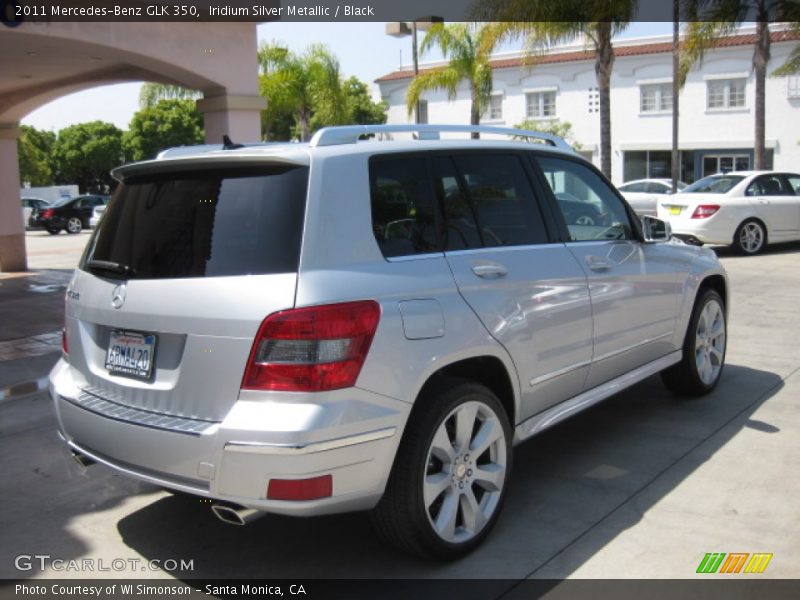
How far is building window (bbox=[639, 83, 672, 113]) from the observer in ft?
116

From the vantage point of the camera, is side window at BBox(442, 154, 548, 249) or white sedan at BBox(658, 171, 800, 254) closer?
side window at BBox(442, 154, 548, 249)

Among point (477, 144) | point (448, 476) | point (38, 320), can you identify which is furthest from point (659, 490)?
point (38, 320)

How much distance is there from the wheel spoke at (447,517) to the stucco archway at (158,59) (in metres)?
7.47

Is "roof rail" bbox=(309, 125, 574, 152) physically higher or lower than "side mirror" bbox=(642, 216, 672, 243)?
higher

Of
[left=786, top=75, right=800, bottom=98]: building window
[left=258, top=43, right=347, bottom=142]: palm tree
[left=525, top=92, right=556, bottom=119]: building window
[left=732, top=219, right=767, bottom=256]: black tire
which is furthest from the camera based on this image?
[left=525, top=92, right=556, bottom=119]: building window

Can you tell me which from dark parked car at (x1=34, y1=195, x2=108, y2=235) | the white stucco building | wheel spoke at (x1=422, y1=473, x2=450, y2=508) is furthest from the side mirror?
dark parked car at (x1=34, y1=195, x2=108, y2=235)

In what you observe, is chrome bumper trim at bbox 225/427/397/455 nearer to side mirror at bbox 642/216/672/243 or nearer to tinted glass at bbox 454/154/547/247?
tinted glass at bbox 454/154/547/247

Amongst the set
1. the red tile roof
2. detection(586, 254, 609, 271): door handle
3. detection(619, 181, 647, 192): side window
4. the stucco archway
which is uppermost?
the red tile roof

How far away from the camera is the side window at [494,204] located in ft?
12.7

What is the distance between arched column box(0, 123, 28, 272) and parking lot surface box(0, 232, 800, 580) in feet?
33.5

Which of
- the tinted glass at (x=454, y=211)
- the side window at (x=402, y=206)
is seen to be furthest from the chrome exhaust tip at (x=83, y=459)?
the tinted glass at (x=454, y=211)

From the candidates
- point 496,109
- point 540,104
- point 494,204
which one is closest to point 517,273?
point 494,204

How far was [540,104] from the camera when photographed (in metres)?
38.6

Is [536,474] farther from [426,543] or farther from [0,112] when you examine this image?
[0,112]
